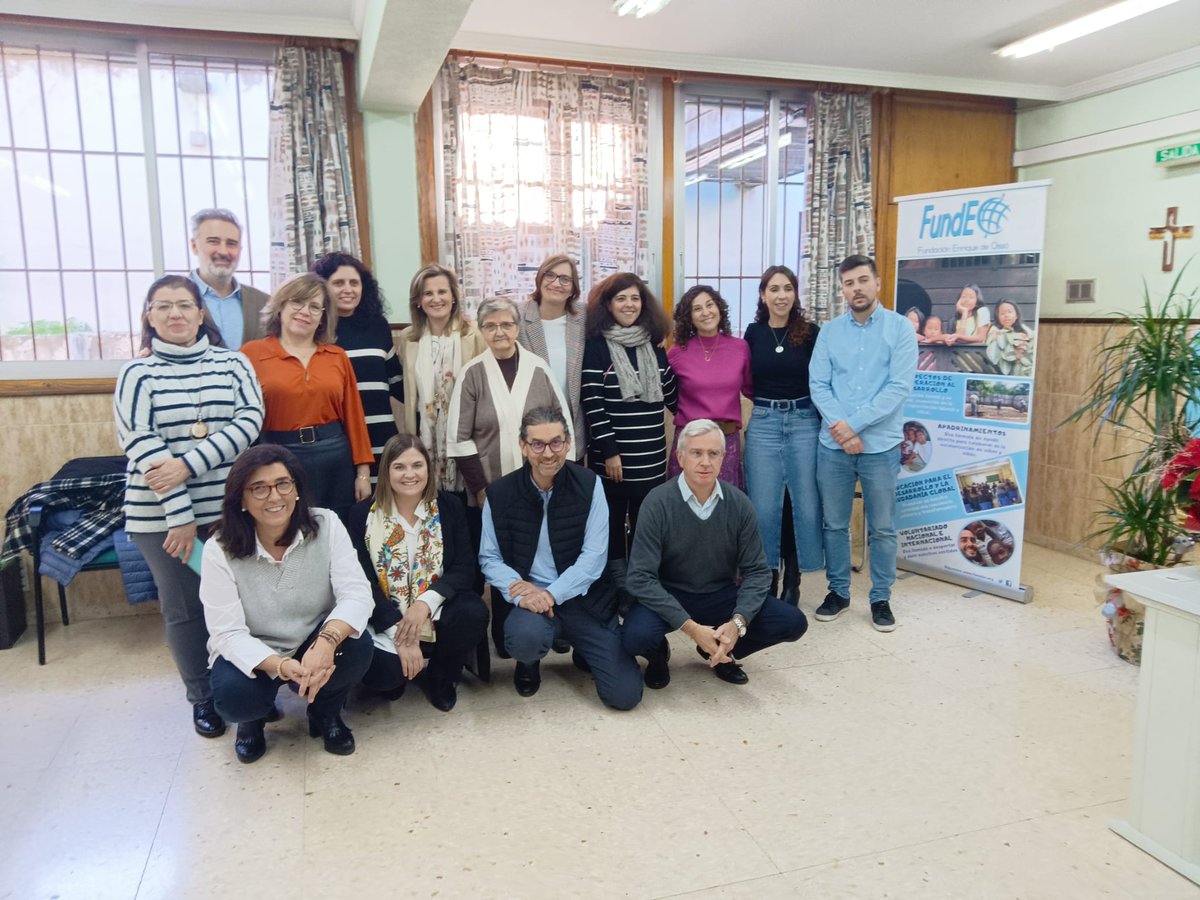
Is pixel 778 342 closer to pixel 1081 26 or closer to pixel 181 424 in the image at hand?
pixel 1081 26

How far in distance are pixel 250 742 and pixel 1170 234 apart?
499cm

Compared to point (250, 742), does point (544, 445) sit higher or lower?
higher

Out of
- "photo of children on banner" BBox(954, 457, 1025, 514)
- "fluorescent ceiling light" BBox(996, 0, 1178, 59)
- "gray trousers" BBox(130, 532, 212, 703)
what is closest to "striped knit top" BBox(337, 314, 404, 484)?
"gray trousers" BBox(130, 532, 212, 703)

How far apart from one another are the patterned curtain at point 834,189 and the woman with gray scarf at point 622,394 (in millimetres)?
1860

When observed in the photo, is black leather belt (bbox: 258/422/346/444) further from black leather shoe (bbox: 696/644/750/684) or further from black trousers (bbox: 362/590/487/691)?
black leather shoe (bbox: 696/644/750/684)

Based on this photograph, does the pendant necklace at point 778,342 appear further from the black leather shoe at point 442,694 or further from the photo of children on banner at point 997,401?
the black leather shoe at point 442,694

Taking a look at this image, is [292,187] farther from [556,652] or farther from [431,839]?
[431,839]

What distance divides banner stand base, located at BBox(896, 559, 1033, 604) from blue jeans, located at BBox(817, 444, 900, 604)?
0.70 metres

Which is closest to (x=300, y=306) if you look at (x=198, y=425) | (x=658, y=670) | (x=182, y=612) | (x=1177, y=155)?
(x=198, y=425)

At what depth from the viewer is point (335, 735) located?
258cm

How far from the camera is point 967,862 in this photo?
6.60ft

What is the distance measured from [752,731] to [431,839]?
42.8 inches

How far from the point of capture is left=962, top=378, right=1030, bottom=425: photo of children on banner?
383cm

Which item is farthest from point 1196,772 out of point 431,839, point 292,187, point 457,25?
point 292,187
